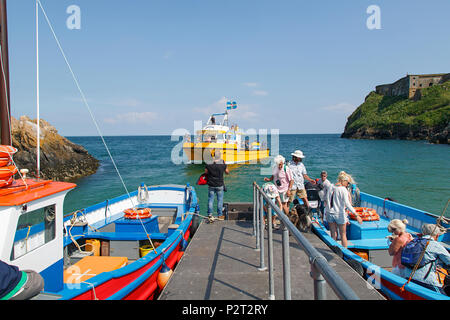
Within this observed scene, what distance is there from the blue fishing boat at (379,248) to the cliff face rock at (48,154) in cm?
2627

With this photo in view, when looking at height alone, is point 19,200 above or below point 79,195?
above

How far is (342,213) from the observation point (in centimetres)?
580

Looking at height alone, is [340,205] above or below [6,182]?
below

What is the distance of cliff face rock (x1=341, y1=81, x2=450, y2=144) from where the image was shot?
85.0m

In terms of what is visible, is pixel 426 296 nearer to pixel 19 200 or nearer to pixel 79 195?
pixel 19 200

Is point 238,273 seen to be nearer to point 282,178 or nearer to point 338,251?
point 338,251

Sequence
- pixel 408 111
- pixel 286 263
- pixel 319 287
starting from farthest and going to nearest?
pixel 408 111 → pixel 286 263 → pixel 319 287

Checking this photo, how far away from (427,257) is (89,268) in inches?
215

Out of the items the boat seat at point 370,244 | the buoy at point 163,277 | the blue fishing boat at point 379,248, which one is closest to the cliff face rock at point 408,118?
the blue fishing boat at point 379,248

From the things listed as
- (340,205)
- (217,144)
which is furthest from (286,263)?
(217,144)

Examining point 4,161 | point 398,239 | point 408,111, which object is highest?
point 408,111

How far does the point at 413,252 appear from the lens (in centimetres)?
393
